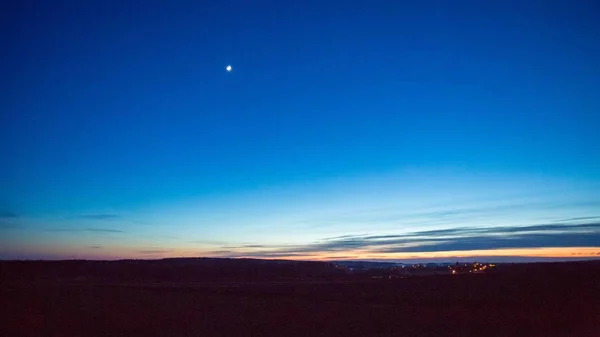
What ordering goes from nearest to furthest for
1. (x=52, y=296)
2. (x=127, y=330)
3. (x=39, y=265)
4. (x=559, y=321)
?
(x=127, y=330), (x=559, y=321), (x=52, y=296), (x=39, y=265)

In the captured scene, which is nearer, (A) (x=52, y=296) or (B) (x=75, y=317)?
(B) (x=75, y=317)

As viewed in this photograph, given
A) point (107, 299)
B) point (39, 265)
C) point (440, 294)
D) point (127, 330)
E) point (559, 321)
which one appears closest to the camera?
point (127, 330)

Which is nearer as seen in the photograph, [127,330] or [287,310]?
[127,330]

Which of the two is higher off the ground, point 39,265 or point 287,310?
point 39,265

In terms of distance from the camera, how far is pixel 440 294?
43.7m

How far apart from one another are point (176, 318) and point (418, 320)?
12.5m

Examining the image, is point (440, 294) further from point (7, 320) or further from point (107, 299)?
point (7, 320)

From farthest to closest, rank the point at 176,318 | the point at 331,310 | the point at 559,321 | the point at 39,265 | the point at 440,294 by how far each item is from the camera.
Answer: the point at 39,265 → the point at 440,294 → the point at 331,310 → the point at 176,318 → the point at 559,321

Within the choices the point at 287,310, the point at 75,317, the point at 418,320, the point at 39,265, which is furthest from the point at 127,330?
the point at 39,265

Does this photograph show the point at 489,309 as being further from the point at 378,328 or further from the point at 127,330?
the point at 127,330

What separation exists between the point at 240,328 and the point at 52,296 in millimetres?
23879

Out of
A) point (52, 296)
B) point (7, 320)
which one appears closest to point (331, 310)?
point (7, 320)

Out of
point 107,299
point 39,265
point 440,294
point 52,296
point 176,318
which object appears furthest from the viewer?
point 39,265

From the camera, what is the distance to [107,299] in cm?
3844
